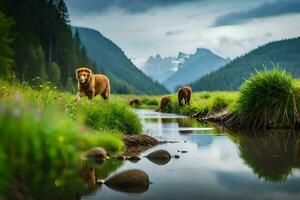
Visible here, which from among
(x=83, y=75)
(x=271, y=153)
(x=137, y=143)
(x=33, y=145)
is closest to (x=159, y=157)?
(x=137, y=143)

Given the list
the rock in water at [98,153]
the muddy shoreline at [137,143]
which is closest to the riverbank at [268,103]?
the muddy shoreline at [137,143]

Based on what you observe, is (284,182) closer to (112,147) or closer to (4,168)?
(112,147)

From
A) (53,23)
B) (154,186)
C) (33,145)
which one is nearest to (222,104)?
(154,186)

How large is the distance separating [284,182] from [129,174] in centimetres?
269

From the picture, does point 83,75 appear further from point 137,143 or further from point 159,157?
point 159,157

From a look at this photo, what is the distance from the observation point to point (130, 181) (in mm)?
8508

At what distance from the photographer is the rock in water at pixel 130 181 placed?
8.41m

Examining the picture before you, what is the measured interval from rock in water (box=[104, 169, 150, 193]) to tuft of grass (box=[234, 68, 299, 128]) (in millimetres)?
11938

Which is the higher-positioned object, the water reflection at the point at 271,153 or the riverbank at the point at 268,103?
the riverbank at the point at 268,103

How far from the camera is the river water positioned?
26.4 ft

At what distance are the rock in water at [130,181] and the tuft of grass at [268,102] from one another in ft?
39.2

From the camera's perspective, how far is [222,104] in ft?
89.8

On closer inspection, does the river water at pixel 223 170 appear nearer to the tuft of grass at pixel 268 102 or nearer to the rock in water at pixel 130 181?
the rock in water at pixel 130 181

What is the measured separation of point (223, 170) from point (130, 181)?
2.58 meters
